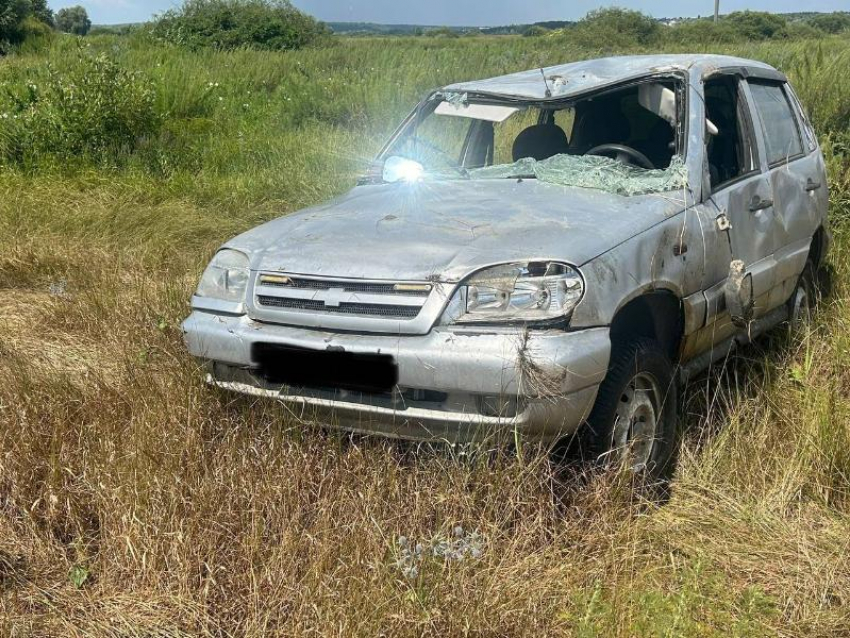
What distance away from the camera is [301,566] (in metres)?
2.56

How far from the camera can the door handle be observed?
393 centimetres

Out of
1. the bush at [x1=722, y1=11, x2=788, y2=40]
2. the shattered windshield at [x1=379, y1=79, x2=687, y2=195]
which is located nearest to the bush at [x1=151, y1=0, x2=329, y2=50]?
the bush at [x1=722, y1=11, x2=788, y2=40]

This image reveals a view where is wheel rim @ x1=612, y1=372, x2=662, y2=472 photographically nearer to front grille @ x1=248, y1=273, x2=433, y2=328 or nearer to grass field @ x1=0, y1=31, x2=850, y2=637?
grass field @ x1=0, y1=31, x2=850, y2=637

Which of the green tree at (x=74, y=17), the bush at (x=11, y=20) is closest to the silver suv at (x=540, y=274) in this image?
the bush at (x=11, y=20)

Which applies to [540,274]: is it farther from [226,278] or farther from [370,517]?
[226,278]

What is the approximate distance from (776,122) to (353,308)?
2.87 metres

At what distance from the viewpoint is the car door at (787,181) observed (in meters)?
4.21

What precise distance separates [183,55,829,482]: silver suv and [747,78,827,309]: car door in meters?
0.02

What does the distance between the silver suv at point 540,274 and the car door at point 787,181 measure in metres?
0.02

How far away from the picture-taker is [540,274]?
2.78m

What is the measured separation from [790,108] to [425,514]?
340cm

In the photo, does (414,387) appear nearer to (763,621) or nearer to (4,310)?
(763,621)

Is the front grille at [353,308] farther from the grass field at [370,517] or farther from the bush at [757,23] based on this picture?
the bush at [757,23]

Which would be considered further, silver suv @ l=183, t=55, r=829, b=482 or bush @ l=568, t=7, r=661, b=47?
bush @ l=568, t=7, r=661, b=47
